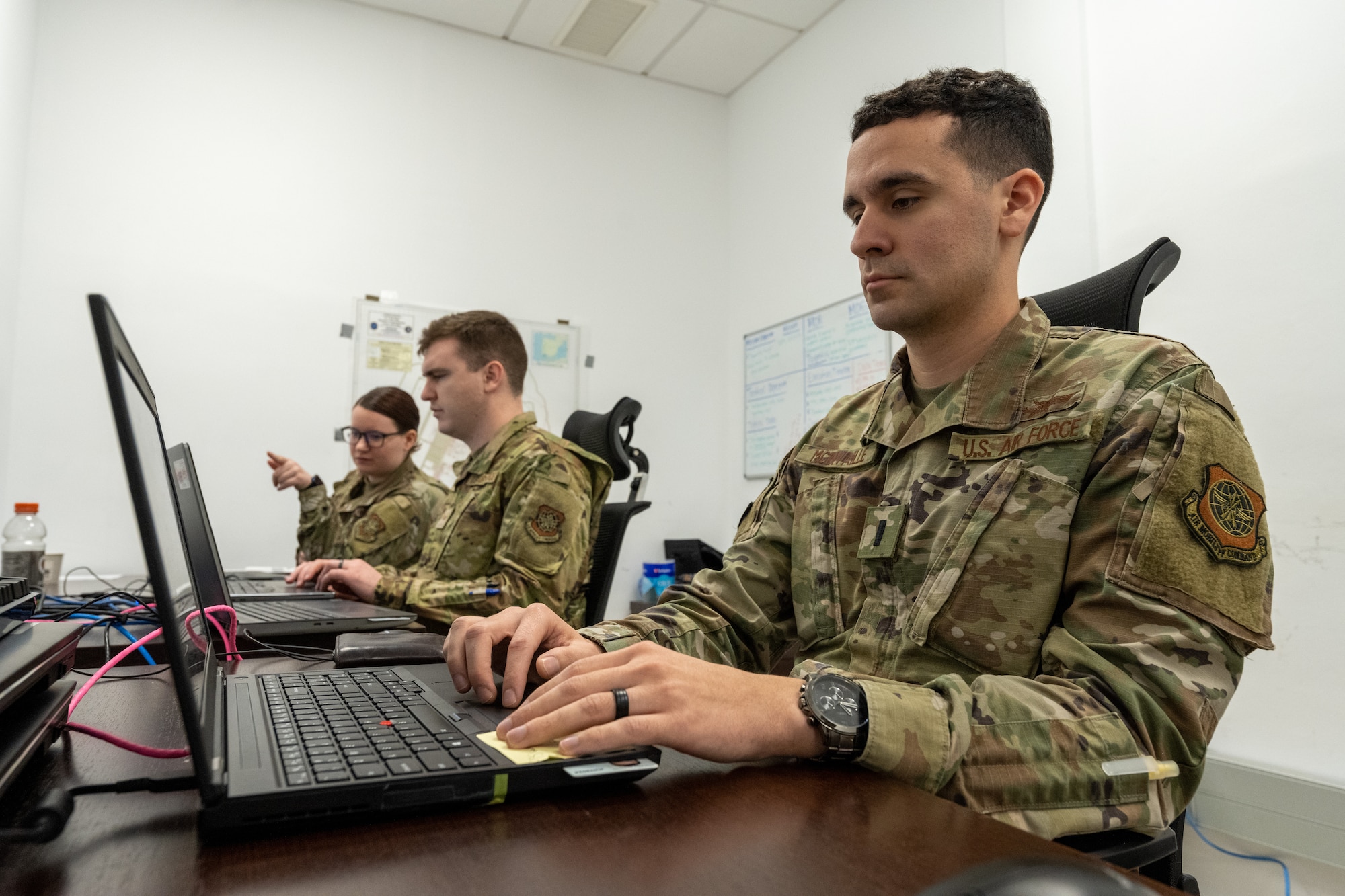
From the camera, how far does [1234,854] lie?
5.99ft

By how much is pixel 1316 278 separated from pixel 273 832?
6.95ft

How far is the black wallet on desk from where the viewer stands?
1.03 meters

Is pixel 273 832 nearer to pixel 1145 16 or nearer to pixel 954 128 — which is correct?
pixel 954 128

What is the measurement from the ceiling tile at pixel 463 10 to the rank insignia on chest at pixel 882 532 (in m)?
3.25

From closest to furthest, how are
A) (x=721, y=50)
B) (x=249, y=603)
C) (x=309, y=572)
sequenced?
(x=249, y=603), (x=309, y=572), (x=721, y=50)

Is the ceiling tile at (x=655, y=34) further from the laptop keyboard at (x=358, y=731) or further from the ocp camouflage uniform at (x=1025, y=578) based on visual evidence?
the laptop keyboard at (x=358, y=731)

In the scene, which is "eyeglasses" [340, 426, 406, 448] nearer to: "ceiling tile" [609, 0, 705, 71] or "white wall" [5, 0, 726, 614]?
"white wall" [5, 0, 726, 614]

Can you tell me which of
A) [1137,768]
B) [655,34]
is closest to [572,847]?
[1137,768]

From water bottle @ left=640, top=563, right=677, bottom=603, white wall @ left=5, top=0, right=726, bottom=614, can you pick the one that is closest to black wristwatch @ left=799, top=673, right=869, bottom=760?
white wall @ left=5, top=0, right=726, bottom=614

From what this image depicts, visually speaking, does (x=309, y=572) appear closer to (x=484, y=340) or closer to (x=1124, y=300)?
(x=484, y=340)

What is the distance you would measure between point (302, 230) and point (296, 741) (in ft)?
10.4

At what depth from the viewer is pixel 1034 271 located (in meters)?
2.52

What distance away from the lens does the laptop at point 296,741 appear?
1.41 ft

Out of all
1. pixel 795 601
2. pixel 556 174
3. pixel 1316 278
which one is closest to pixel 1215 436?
pixel 795 601
